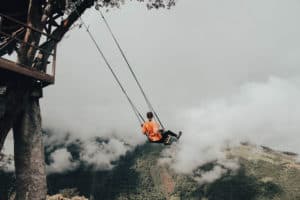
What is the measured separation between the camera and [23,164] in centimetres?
1247

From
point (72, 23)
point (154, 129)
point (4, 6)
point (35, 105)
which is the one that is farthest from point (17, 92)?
point (4, 6)

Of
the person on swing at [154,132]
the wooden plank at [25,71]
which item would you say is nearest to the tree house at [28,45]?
the wooden plank at [25,71]

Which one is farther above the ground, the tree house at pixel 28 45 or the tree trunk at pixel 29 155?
the tree house at pixel 28 45

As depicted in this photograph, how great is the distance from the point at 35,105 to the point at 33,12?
9.56 ft

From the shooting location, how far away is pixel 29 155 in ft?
41.2

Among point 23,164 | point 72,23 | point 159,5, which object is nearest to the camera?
point 23,164

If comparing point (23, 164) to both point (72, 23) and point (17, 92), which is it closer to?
point (17, 92)

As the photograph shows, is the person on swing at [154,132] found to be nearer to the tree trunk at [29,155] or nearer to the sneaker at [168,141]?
the sneaker at [168,141]

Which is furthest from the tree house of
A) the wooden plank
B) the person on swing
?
the person on swing

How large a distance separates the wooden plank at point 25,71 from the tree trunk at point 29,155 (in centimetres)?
71

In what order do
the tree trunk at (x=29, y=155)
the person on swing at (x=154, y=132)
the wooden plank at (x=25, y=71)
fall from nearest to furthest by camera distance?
1. the wooden plank at (x=25, y=71)
2. the tree trunk at (x=29, y=155)
3. the person on swing at (x=154, y=132)

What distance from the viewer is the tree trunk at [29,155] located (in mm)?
12289

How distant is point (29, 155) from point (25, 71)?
234 centimetres

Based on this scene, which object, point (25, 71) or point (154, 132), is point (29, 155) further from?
point (154, 132)
